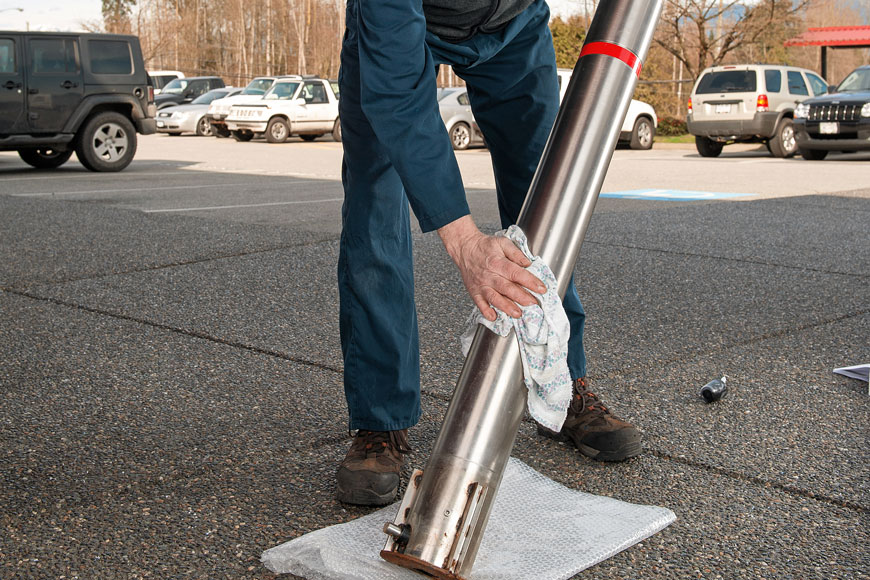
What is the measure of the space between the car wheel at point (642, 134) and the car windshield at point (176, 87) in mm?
14695

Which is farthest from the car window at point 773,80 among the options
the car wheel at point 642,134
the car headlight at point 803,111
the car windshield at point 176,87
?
the car windshield at point 176,87

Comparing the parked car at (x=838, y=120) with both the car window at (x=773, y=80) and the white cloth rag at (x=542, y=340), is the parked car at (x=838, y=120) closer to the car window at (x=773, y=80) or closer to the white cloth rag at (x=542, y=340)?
the car window at (x=773, y=80)

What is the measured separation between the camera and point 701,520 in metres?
2.12

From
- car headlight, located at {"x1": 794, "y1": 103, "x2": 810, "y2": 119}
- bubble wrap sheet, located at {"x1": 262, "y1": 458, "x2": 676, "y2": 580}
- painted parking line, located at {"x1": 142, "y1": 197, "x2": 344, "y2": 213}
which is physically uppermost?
car headlight, located at {"x1": 794, "y1": 103, "x2": 810, "y2": 119}

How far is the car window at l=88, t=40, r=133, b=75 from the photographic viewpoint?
1245cm

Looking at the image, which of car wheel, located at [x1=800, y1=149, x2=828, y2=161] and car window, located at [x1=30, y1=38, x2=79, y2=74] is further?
car wheel, located at [x1=800, y1=149, x2=828, y2=161]

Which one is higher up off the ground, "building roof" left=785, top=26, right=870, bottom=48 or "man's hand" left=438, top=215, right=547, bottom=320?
"building roof" left=785, top=26, right=870, bottom=48

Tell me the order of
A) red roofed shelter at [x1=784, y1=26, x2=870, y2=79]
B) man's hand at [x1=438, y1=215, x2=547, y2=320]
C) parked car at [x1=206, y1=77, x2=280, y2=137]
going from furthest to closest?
red roofed shelter at [x1=784, y1=26, x2=870, y2=79] < parked car at [x1=206, y1=77, x2=280, y2=137] < man's hand at [x1=438, y1=215, x2=547, y2=320]

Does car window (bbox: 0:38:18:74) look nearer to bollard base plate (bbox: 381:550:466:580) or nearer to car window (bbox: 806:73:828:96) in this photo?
bollard base plate (bbox: 381:550:466:580)

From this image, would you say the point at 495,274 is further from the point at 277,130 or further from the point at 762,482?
the point at 277,130

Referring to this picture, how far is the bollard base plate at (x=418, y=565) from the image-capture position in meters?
1.69

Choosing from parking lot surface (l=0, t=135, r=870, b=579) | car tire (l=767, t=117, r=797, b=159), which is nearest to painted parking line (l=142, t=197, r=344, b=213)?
parking lot surface (l=0, t=135, r=870, b=579)

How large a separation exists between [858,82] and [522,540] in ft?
52.9

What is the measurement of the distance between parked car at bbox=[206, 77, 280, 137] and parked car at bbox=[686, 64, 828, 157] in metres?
10.9
